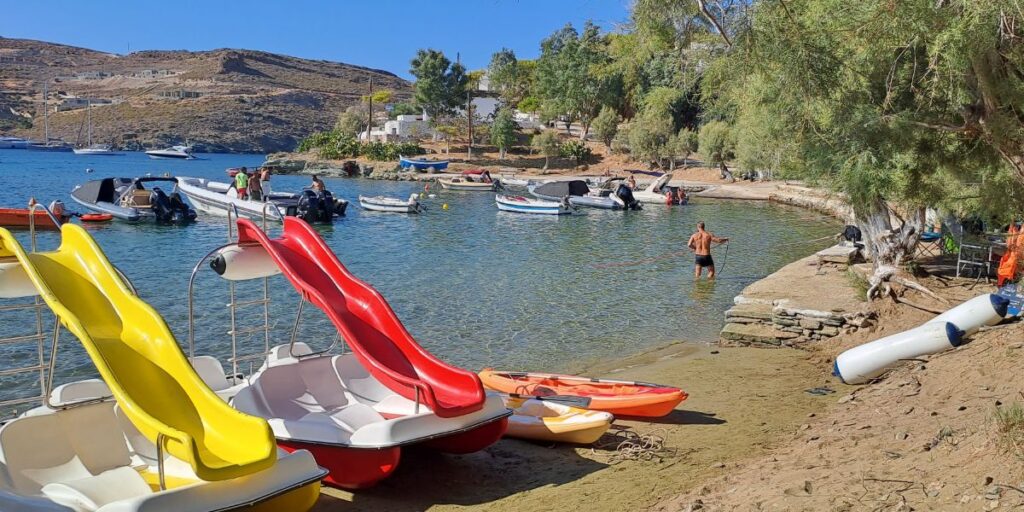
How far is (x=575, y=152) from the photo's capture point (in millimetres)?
72250

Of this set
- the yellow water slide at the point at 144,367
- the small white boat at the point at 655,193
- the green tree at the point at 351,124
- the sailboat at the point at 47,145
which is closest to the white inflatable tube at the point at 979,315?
the yellow water slide at the point at 144,367

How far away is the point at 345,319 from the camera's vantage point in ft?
27.4

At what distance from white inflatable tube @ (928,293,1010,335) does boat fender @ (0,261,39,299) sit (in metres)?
10.3

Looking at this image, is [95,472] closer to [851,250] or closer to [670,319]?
[670,319]

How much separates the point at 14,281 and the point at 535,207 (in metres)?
32.6

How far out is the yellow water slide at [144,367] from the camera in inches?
231

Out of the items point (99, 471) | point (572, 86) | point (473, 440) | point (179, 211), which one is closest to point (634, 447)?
point (473, 440)

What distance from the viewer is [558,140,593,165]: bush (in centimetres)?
7212

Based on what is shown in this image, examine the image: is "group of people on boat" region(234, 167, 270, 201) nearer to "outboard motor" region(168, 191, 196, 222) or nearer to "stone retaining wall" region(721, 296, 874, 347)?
"outboard motor" region(168, 191, 196, 222)

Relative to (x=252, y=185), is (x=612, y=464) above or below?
below

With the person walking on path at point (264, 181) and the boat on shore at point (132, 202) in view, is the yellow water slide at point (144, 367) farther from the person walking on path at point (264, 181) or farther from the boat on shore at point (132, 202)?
the person walking on path at point (264, 181)

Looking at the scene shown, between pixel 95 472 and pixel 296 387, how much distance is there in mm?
2136

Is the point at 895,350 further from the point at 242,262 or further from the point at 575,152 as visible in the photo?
the point at 575,152

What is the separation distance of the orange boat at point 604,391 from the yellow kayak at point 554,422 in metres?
0.61
